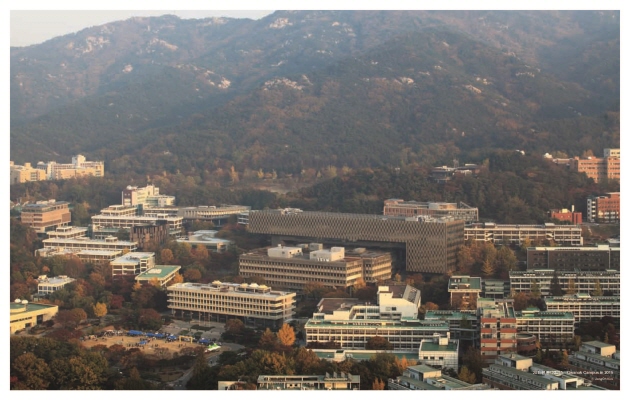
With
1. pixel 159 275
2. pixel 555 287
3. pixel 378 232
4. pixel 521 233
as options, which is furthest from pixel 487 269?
pixel 159 275

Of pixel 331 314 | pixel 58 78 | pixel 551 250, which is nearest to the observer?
pixel 331 314

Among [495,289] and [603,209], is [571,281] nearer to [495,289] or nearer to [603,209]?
[495,289]

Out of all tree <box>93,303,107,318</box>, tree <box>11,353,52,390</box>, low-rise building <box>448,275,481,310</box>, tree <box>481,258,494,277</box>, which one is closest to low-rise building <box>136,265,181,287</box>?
tree <box>93,303,107,318</box>

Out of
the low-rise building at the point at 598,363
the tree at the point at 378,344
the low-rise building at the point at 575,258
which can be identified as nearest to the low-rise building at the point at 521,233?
the low-rise building at the point at 575,258

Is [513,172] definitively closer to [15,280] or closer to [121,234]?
[121,234]

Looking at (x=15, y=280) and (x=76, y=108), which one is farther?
(x=76, y=108)

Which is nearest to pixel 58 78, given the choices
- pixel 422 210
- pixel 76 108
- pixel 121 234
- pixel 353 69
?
pixel 76 108
